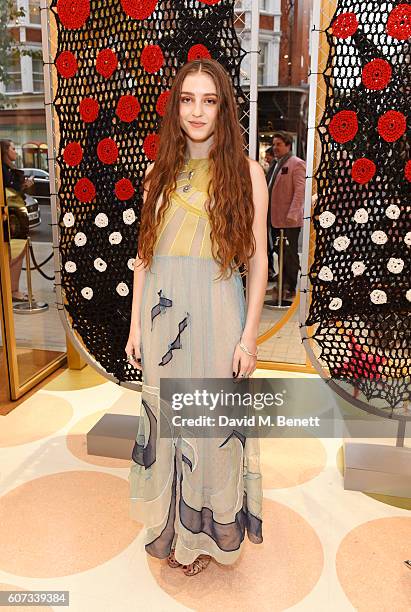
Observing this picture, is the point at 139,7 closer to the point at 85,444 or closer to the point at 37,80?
the point at 37,80

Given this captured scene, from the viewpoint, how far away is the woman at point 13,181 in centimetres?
311

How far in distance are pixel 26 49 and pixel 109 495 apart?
8.25 ft

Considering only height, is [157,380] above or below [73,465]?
above

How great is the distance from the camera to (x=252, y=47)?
2.17 metres

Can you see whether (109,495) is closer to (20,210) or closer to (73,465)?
(73,465)

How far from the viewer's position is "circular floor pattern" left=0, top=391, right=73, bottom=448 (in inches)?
116

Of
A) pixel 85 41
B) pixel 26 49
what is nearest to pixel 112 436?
pixel 85 41

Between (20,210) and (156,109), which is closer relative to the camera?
(156,109)

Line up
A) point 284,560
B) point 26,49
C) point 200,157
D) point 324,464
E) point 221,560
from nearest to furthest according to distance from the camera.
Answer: point 200,157 < point 221,560 < point 284,560 < point 324,464 < point 26,49

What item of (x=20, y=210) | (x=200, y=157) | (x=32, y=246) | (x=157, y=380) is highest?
(x=200, y=157)

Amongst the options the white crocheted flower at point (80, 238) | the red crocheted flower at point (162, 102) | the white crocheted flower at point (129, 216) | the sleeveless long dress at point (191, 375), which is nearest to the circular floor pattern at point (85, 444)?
the sleeveless long dress at point (191, 375)

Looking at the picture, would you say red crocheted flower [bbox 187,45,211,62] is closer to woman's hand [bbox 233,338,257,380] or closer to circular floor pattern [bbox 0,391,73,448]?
woman's hand [bbox 233,338,257,380]

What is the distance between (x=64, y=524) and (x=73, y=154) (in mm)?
1592

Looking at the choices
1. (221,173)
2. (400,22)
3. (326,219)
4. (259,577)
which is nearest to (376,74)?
(400,22)
